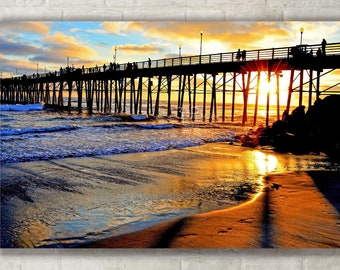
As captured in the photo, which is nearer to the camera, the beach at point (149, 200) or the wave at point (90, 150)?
the beach at point (149, 200)

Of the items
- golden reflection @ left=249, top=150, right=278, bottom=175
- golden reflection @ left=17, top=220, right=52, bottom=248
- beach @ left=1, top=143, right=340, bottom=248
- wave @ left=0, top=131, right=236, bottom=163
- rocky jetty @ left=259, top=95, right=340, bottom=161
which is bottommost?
golden reflection @ left=17, top=220, right=52, bottom=248

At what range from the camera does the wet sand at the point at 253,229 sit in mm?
3324

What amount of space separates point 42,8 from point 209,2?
1.63 meters

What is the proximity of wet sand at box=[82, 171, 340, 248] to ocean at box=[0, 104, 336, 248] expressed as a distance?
0.60ft

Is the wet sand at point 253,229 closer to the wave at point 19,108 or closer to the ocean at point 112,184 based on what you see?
the ocean at point 112,184

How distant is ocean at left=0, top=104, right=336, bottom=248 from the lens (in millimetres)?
3572

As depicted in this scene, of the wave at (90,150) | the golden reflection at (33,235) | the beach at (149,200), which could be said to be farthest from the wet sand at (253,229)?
the wave at (90,150)

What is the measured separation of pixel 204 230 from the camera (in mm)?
3457

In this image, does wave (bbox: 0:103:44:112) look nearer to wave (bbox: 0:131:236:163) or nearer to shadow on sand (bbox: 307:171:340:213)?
wave (bbox: 0:131:236:163)

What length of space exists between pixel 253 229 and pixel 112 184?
88.9 inches

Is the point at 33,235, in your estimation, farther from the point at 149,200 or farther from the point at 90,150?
the point at 90,150

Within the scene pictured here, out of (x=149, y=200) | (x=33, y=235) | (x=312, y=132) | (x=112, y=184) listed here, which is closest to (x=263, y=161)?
(x=312, y=132)

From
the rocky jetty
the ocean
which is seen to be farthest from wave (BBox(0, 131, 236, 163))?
the rocky jetty

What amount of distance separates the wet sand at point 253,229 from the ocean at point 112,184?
18 centimetres
